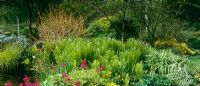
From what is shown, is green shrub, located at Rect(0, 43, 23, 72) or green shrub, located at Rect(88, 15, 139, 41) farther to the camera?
green shrub, located at Rect(88, 15, 139, 41)

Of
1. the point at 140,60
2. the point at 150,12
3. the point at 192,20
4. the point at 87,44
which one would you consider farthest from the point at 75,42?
the point at 192,20

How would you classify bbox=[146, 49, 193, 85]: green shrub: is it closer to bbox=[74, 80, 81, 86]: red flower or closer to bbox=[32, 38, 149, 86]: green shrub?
bbox=[32, 38, 149, 86]: green shrub

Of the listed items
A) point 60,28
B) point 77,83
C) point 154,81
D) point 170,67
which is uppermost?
point 60,28

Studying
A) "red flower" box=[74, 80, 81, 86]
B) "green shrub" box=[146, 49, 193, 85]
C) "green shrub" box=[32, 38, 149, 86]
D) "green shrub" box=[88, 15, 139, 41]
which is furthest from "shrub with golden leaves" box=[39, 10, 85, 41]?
"red flower" box=[74, 80, 81, 86]

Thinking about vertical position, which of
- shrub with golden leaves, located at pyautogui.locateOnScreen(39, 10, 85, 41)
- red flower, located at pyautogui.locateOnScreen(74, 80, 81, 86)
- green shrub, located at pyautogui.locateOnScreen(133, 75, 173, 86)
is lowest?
green shrub, located at pyautogui.locateOnScreen(133, 75, 173, 86)

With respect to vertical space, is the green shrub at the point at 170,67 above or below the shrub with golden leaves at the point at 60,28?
below

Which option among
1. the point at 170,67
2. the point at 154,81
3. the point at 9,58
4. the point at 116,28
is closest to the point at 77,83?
the point at 154,81

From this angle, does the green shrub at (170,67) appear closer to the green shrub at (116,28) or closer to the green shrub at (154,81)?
the green shrub at (154,81)

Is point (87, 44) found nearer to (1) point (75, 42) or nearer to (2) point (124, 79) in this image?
(1) point (75, 42)

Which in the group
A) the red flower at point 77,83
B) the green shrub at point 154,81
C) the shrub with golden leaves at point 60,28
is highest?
the shrub with golden leaves at point 60,28

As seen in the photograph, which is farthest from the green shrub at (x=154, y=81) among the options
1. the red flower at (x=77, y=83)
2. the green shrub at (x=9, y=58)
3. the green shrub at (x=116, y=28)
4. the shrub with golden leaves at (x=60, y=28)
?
the green shrub at (x=116, y=28)

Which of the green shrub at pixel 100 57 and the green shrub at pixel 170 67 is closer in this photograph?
the green shrub at pixel 100 57

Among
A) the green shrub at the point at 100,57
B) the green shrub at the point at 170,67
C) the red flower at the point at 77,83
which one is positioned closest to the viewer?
the red flower at the point at 77,83

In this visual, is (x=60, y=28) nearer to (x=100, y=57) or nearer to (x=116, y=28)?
(x=116, y=28)
